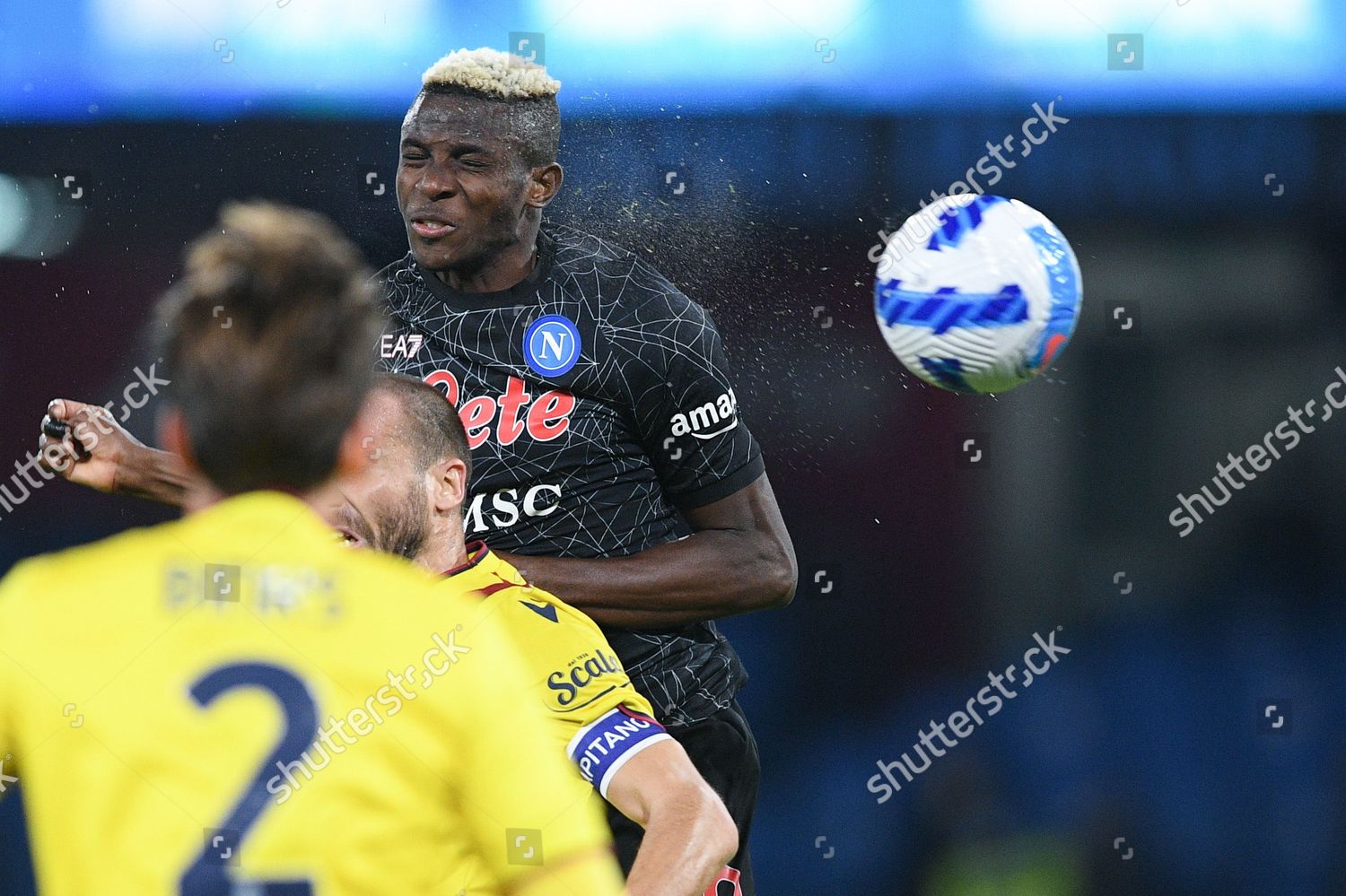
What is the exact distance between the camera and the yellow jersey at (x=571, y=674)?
92.0 inches

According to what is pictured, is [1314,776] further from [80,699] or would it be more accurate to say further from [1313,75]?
[80,699]

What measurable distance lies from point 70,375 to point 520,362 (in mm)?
2122

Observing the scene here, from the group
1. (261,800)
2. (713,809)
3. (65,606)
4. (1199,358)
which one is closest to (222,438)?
(65,606)

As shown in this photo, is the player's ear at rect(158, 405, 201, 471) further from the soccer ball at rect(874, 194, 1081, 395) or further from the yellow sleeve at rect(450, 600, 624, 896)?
the soccer ball at rect(874, 194, 1081, 395)

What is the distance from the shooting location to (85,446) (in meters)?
3.08

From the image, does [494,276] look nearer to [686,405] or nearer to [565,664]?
[686,405]

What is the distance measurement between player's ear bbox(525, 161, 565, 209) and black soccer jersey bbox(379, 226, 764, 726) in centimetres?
12

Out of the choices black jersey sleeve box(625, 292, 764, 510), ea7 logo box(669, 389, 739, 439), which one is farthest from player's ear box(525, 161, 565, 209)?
ea7 logo box(669, 389, 739, 439)

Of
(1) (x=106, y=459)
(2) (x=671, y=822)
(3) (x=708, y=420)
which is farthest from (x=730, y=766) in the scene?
(1) (x=106, y=459)

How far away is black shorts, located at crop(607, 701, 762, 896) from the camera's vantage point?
3355mm

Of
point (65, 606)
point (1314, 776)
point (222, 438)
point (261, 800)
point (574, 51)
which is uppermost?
point (574, 51)

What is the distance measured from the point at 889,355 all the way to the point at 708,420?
1.64 metres

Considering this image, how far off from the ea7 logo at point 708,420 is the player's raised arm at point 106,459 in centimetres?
101

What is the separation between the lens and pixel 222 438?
4.41ft
